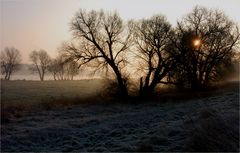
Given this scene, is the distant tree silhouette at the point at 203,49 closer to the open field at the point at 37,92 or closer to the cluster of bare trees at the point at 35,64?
the open field at the point at 37,92

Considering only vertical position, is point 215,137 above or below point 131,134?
above

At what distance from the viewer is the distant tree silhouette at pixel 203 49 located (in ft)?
114

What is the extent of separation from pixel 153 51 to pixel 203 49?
6.21 metres

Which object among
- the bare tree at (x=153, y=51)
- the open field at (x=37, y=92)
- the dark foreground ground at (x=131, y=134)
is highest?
the bare tree at (x=153, y=51)

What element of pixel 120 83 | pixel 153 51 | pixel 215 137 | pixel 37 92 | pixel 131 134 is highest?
pixel 153 51

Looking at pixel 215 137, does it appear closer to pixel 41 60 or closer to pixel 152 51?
pixel 152 51

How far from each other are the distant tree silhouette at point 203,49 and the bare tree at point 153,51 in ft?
3.39

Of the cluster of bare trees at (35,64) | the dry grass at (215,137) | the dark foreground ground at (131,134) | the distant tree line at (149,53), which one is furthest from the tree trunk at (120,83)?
the cluster of bare trees at (35,64)

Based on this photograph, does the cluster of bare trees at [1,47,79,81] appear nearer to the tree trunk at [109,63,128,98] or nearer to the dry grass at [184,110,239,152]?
the tree trunk at [109,63,128,98]

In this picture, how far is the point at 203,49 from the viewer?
36812 mm

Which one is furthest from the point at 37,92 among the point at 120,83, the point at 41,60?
the point at 41,60

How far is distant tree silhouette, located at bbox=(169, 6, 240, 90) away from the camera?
114 ft

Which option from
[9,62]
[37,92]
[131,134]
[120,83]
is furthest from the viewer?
[9,62]

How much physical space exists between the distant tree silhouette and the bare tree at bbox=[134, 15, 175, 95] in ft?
3.39
